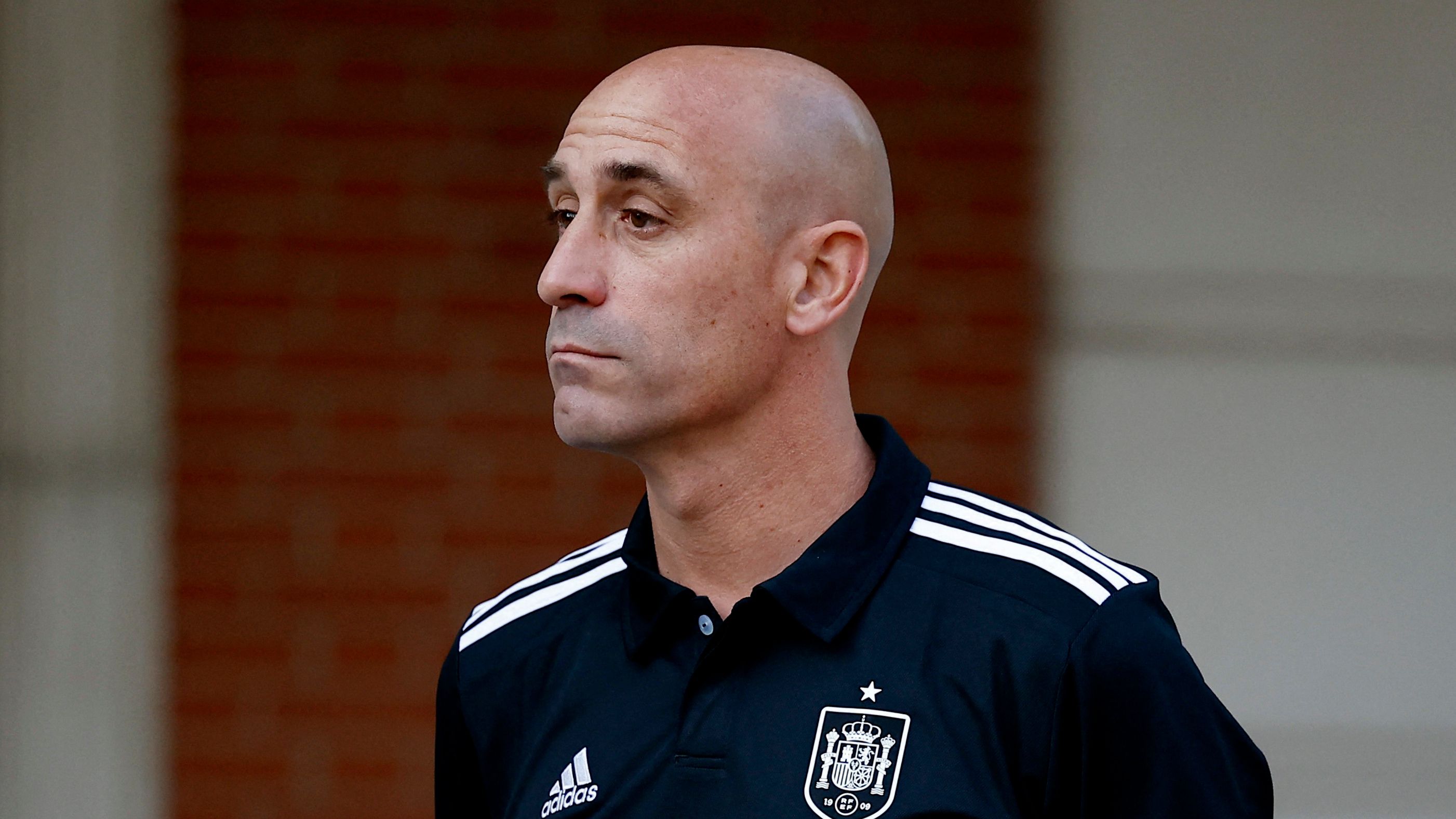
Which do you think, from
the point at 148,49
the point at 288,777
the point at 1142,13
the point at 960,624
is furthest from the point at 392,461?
the point at 960,624

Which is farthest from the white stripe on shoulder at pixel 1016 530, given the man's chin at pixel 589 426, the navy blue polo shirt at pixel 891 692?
the man's chin at pixel 589 426

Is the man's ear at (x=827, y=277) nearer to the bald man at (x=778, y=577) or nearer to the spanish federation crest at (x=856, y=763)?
the bald man at (x=778, y=577)

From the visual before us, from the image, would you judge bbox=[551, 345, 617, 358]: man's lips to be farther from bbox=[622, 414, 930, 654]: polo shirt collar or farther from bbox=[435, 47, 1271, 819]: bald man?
bbox=[622, 414, 930, 654]: polo shirt collar

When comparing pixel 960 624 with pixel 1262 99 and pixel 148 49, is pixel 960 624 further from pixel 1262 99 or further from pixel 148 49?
pixel 148 49

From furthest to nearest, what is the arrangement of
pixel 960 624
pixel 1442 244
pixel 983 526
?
pixel 1442 244 → pixel 983 526 → pixel 960 624

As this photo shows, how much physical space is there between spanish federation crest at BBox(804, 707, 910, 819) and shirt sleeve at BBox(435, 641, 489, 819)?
21.9 inches

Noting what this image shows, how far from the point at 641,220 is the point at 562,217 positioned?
138 millimetres

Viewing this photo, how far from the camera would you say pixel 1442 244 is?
3430mm

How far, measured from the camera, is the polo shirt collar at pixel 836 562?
168 centimetres

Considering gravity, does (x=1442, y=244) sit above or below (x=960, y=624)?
above

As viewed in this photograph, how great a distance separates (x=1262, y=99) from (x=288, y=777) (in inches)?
105

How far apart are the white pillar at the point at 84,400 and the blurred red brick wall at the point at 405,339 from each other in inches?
3.1

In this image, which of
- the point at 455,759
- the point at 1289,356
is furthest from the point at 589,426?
the point at 1289,356

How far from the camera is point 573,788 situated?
67.8 inches
